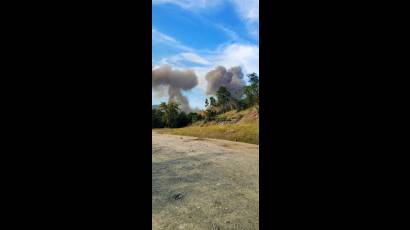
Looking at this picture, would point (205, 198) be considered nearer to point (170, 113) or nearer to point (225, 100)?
point (170, 113)

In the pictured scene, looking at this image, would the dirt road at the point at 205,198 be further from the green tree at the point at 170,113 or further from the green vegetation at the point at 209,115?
the green tree at the point at 170,113

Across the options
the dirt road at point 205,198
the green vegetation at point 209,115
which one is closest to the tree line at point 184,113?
the green vegetation at point 209,115

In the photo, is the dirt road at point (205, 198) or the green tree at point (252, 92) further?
the green tree at point (252, 92)

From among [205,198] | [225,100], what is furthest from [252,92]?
[205,198]

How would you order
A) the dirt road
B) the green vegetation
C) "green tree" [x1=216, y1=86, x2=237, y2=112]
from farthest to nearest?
"green tree" [x1=216, y1=86, x2=237, y2=112] < the green vegetation < the dirt road

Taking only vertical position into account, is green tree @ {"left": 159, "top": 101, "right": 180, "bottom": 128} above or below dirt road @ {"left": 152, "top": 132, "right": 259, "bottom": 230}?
above

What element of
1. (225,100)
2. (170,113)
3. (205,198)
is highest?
(225,100)

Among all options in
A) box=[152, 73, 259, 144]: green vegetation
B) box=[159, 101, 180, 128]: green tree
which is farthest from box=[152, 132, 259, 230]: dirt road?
box=[159, 101, 180, 128]: green tree

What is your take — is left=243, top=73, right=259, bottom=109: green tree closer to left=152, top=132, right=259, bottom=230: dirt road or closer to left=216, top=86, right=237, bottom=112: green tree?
left=216, top=86, right=237, bottom=112: green tree

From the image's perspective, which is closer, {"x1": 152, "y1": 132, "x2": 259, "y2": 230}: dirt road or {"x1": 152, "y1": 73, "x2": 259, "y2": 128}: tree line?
{"x1": 152, "y1": 132, "x2": 259, "y2": 230}: dirt road

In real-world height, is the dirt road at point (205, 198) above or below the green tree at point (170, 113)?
below
